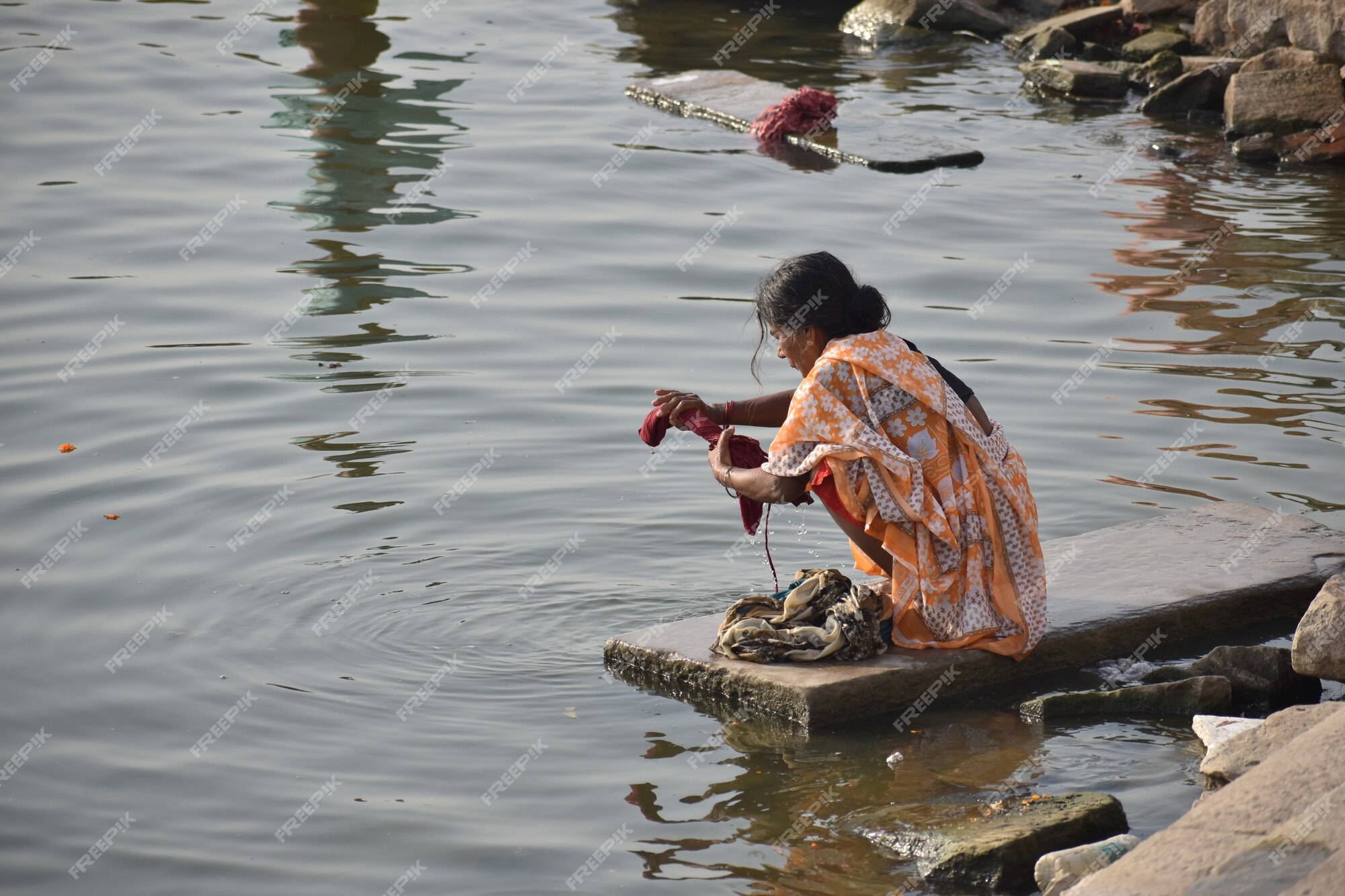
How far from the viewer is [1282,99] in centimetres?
1268

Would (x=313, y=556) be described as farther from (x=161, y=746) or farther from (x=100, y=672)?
(x=161, y=746)

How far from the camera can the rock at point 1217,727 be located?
4.22 metres

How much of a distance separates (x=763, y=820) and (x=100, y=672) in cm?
243

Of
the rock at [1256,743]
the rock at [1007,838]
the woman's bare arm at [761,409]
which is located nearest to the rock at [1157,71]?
the woman's bare arm at [761,409]

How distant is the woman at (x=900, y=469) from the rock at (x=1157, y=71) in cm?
1107

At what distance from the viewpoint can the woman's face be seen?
15.1ft

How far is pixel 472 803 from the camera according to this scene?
4.34 meters

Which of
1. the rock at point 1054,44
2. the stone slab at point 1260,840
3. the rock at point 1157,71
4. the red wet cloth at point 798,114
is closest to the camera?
the stone slab at point 1260,840

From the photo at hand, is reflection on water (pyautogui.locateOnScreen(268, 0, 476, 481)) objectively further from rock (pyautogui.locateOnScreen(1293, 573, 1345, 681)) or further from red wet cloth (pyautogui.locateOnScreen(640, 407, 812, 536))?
rock (pyautogui.locateOnScreen(1293, 573, 1345, 681))

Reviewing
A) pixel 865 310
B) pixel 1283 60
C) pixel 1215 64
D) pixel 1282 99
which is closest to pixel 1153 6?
pixel 1215 64

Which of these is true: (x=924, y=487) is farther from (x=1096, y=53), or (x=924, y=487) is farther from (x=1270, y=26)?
(x=1096, y=53)

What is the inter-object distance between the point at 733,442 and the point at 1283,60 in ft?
32.6

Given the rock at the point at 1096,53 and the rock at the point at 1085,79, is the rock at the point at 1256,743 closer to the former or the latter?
the rock at the point at 1085,79

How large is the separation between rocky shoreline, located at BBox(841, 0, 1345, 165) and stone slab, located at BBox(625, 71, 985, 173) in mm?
2351
